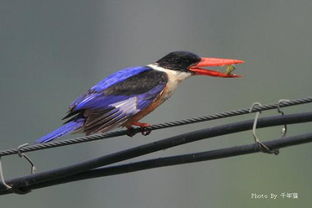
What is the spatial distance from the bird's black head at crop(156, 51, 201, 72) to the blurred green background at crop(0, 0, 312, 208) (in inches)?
228

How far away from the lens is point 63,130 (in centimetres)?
543

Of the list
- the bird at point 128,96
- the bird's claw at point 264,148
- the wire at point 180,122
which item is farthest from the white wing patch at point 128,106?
the bird's claw at point 264,148

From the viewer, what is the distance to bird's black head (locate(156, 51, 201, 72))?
6242mm

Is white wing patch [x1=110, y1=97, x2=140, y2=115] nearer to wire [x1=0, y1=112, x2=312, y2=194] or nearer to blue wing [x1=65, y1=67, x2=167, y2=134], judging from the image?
blue wing [x1=65, y1=67, x2=167, y2=134]

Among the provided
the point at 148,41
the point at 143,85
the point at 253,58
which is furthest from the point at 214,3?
the point at 143,85

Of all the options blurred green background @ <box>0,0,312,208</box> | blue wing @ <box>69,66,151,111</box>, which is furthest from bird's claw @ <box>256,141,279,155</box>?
blurred green background @ <box>0,0,312,208</box>

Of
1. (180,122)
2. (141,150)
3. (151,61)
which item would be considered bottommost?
(151,61)

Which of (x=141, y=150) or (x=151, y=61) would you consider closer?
(x=141, y=150)

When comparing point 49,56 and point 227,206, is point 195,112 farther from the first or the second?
point 49,56

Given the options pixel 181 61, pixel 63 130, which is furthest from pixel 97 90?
pixel 181 61

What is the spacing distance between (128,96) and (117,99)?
92 millimetres

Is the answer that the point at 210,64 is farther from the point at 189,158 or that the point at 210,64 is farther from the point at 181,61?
the point at 189,158

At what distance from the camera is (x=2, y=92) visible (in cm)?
1414

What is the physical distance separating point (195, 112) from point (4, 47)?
3.40m
